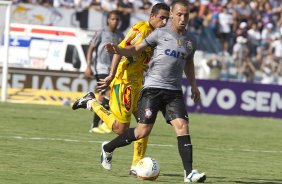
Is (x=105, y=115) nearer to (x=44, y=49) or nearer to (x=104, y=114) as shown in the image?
(x=104, y=114)

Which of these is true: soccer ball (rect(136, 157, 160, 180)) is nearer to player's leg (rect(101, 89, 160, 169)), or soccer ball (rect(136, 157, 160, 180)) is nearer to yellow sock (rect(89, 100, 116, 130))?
player's leg (rect(101, 89, 160, 169))

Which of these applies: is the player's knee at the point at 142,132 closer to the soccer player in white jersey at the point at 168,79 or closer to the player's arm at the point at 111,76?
the soccer player in white jersey at the point at 168,79

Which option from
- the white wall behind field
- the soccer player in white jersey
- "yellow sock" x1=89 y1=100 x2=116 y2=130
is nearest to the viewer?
the soccer player in white jersey

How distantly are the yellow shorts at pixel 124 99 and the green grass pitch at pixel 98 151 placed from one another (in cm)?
73

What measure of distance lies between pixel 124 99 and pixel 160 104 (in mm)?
1109

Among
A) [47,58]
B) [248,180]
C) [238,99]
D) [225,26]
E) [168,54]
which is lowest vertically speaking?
[238,99]

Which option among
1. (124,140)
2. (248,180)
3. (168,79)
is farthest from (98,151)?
(168,79)

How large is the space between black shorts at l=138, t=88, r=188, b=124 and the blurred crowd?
18.8m

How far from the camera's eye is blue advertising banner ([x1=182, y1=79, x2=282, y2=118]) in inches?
1101

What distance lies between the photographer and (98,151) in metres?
14.6

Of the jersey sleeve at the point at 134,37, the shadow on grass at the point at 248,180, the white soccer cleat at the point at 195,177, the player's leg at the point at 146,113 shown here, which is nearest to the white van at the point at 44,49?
the jersey sleeve at the point at 134,37

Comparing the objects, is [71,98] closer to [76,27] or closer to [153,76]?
[76,27]

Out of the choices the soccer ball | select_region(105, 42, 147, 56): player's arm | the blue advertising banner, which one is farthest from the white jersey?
the blue advertising banner

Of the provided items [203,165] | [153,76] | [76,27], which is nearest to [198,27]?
[76,27]
